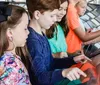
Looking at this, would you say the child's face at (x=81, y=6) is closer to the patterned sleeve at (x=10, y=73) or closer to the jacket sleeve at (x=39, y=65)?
the jacket sleeve at (x=39, y=65)

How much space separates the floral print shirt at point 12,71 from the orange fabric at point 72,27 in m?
0.57

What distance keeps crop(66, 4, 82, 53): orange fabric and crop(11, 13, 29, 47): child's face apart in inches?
21.7

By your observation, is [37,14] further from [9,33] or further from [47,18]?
[9,33]

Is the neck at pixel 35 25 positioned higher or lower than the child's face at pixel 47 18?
lower

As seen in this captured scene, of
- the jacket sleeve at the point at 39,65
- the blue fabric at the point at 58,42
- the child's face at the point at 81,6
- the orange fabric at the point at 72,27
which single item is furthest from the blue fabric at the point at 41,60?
the child's face at the point at 81,6

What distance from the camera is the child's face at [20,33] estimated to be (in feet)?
2.97

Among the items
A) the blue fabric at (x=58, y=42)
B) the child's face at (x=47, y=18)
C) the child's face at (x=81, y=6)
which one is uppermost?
the child's face at (x=81, y=6)

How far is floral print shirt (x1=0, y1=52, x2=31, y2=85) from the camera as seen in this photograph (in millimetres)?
862

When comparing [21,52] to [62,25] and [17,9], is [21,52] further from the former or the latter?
[62,25]

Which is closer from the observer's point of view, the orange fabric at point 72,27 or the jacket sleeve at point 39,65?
the jacket sleeve at point 39,65

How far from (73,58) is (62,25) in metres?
0.33

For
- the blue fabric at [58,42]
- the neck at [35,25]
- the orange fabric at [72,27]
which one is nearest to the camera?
the neck at [35,25]

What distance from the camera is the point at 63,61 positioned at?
3.71ft

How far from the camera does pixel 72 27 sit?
1473 mm
